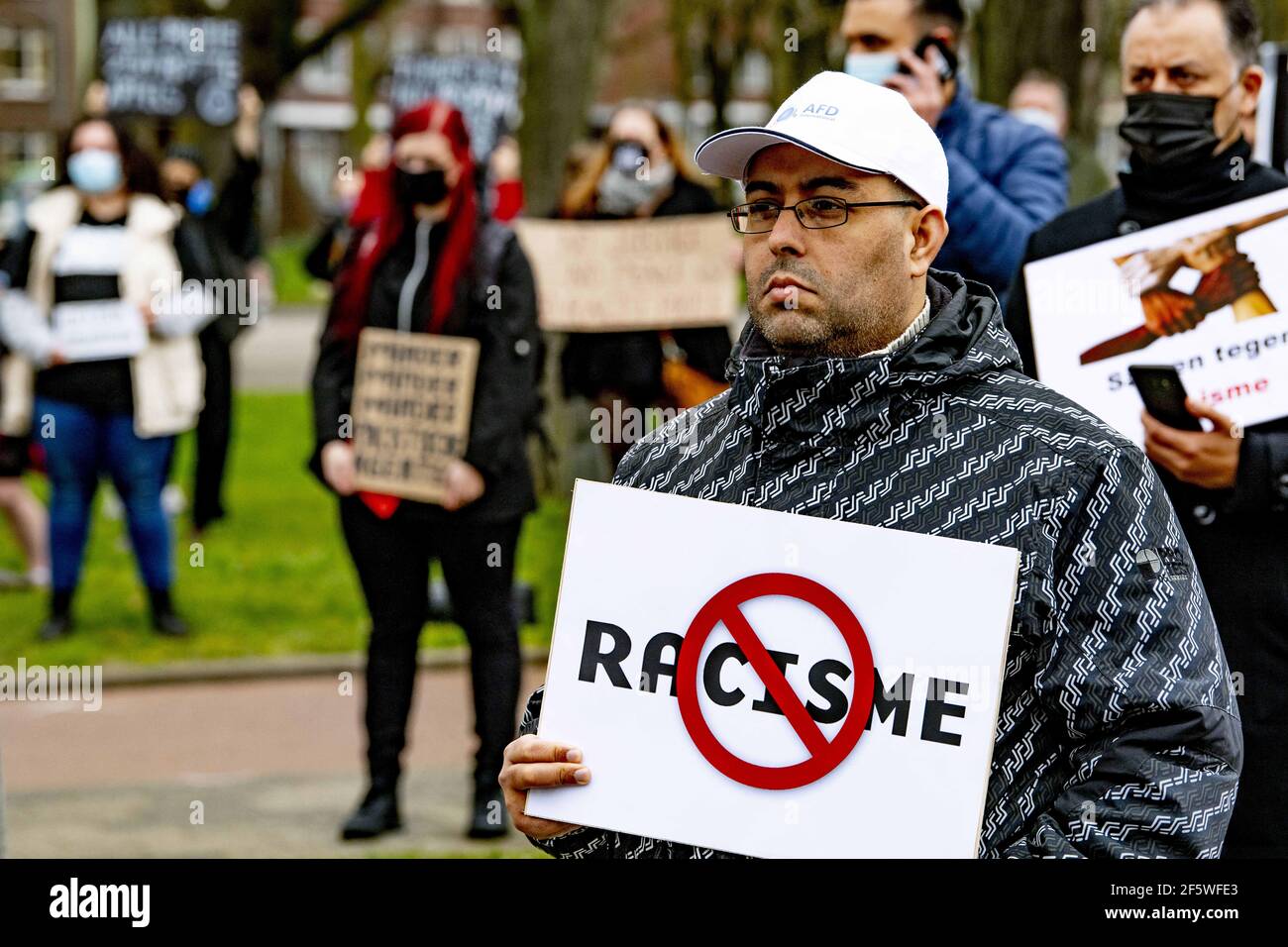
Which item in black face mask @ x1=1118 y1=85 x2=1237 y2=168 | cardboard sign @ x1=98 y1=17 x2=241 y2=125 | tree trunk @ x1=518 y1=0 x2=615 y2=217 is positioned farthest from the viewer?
tree trunk @ x1=518 y1=0 x2=615 y2=217

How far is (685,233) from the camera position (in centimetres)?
917

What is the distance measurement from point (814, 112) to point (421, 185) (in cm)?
379

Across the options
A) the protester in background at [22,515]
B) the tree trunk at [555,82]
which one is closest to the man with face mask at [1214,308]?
the protester in background at [22,515]

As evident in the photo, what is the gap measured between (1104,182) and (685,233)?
84.0 inches

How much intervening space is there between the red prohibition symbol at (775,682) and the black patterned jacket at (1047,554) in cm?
12

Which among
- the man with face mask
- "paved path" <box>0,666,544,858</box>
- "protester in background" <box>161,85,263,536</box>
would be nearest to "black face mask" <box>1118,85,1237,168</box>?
the man with face mask

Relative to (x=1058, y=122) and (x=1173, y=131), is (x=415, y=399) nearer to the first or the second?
(x=1173, y=131)

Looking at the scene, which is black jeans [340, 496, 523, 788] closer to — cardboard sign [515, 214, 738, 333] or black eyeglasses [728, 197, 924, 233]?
cardboard sign [515, 214, 738, 333]

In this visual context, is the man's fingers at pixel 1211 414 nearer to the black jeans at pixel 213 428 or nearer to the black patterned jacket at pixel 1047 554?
the black patterned jacket at pixel 1047 554

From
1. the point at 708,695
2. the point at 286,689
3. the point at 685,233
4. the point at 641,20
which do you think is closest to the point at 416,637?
the point at 286,689

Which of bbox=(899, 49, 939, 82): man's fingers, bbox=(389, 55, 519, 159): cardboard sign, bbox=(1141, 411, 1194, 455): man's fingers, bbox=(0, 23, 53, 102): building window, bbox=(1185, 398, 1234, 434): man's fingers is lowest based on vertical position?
bbox=(1141, 411, 1194, 455): man's fingers

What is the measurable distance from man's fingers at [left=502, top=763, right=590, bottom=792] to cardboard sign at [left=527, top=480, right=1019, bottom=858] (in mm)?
18

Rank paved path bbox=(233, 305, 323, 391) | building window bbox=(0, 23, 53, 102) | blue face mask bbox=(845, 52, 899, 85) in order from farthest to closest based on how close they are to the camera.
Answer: building window bbox=(0, 23, 53, 102)
paved path bbox=(233, 305, 323, 391)
blue face mask bbox=(845, 52, 899, 85)

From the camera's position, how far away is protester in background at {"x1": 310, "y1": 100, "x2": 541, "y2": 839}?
6.36 m
